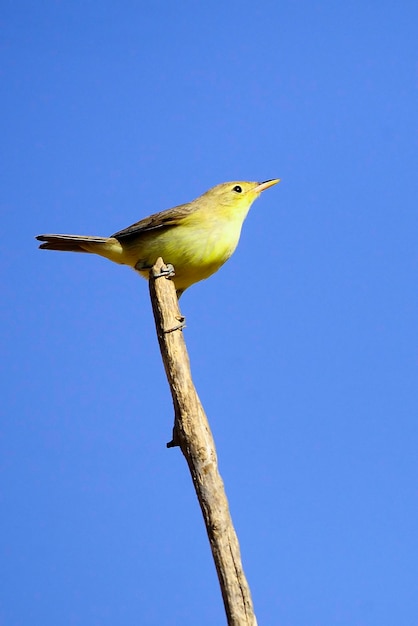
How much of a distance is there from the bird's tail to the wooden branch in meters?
1.20

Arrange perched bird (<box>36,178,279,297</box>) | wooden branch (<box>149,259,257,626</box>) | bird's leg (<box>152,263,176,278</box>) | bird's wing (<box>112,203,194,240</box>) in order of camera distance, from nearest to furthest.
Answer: wooden branch (<box>149,259,257,626</box>)
bird's leg (<box>152,263,176,278</box>)
perched bird (<box>36,178,279,297</box>)
bird's wing (<box>112,203,194,240</box>)

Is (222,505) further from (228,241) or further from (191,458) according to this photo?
(228,241)

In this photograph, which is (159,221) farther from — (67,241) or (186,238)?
(67,241)

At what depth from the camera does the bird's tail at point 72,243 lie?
8117mm

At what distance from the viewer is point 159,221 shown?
7.95 meters

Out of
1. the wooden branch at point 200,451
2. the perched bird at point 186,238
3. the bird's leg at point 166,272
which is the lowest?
the wooden branch at point 200,451

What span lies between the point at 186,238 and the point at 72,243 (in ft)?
4.46

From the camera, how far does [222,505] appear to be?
19.9 feet

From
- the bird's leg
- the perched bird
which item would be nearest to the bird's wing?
the perched bird

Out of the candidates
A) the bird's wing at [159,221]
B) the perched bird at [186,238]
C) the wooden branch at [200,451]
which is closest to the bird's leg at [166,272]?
the wooden branch at [200,451]

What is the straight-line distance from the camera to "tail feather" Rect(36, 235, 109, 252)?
8109 millimetres

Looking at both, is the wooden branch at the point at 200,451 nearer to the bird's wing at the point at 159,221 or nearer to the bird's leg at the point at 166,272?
the bird's leg at the point at 166,272

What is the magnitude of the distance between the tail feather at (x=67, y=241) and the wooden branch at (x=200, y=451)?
121cm

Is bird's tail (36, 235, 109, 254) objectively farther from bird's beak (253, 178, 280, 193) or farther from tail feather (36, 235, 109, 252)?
bird's beak (253, 178, 280, 193)
